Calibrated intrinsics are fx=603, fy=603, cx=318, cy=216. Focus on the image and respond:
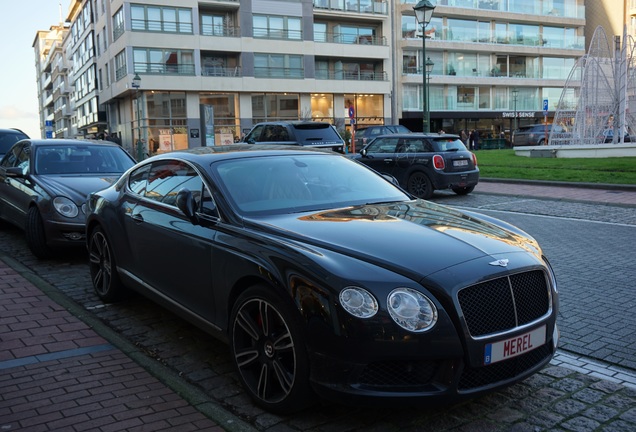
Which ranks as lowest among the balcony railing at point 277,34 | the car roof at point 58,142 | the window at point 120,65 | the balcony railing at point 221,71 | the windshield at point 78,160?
the windshield at point 78,160

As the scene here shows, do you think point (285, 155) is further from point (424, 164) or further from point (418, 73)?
point (418, 73)

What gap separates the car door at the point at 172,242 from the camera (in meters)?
4.23

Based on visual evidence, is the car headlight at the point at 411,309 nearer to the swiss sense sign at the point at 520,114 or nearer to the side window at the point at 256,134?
the side window at the point at 256,134

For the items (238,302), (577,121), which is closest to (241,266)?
(238,302)

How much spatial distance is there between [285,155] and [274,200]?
67cm

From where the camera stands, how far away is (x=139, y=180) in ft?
18.6

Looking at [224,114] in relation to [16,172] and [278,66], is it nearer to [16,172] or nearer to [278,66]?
[278,66]

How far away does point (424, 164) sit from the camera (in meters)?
14.5

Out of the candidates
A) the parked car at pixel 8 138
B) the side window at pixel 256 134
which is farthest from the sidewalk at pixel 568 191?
the parked car at pixel 8 138

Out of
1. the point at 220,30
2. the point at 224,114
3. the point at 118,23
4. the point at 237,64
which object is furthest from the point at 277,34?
the point at 118,23

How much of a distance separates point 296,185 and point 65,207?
4.41 m

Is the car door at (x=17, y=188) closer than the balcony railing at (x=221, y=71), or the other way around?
the car door at (x=17, y=188)

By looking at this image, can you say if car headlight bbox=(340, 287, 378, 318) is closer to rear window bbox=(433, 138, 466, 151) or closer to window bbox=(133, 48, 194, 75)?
rear window bbox=(433, 138, 466, 151)

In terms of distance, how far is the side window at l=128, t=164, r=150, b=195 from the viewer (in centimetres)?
552
